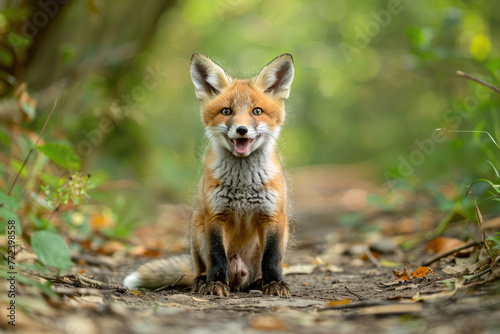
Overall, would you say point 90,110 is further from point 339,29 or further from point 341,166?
point 341,166

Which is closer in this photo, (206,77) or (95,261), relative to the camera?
(206,77)

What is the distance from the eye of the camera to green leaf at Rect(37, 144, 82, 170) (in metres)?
3.74

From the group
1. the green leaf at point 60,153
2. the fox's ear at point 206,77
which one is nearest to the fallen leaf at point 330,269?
the fox's ear at point 206,77

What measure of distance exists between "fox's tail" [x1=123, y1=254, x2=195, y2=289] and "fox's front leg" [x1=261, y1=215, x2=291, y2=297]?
946 millimetres

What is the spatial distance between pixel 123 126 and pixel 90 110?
1.71 meters

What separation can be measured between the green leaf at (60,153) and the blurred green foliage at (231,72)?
411 mm

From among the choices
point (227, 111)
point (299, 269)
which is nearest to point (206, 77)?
point (227, 111)

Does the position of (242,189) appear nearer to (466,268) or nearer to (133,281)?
(133,281)

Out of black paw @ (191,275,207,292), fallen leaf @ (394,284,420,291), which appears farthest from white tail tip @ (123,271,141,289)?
fallen leaf @ (394,284,420,291)

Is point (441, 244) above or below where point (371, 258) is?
above

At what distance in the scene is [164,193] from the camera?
38.1ft

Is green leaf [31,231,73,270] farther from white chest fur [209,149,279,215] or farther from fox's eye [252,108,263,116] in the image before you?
fox's eye [252,108,263,116]

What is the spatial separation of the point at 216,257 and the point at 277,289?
1.81 ft

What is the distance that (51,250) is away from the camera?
299cm
